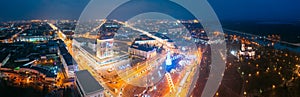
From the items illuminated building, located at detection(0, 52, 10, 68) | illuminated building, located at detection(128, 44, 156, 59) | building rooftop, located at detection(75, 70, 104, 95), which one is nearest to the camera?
building rooftop, located at detection(75, 70, 104, 95)

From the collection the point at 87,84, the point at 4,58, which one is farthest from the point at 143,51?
the point at 4,58

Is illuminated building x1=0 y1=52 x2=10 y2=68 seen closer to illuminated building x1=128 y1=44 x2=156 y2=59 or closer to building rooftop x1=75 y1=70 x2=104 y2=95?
building rooftop x1=75 y1=70 x2=104 y2=95

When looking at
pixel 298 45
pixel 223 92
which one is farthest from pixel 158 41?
pixel 298 45

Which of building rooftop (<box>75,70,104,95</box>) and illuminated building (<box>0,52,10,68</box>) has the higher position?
illuminated building (<box>0,52,10,68</box>)

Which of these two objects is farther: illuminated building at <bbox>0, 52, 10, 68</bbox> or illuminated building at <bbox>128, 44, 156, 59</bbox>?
illuminated building at <bbox>128, 44, 156, 59</bbox>

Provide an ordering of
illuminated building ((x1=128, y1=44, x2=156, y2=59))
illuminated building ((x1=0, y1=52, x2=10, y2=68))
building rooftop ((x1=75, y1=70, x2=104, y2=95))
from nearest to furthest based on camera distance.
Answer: building rooftop ((x1=75, y1=70, x2=104, y2=95))
illuminated building ((x1=0, y1=52, x2=10, y2=68))
illuminated building ((x1=128, y1=44, x2=156, y2=59))

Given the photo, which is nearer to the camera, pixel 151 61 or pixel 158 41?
pixel 151 61

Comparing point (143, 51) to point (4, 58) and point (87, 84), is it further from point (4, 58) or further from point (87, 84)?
point (4, 58)

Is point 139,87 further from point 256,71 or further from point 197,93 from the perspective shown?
point 256,71

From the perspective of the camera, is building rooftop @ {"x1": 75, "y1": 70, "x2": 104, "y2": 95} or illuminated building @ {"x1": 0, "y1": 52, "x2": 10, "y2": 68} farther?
illuminated building @ {"x1": 0, "y1": 52, "x2": 10, "y2": 68}

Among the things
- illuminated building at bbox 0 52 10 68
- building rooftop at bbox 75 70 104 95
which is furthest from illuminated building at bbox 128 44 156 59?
illuminated building at bbox 0 52 10 68

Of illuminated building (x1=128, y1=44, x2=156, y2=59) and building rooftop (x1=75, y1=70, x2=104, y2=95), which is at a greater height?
illuminated building (x1=128, y1=44, x2=156, y2=59)
